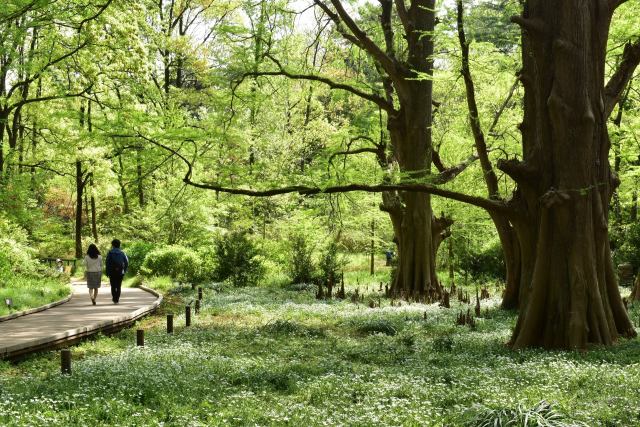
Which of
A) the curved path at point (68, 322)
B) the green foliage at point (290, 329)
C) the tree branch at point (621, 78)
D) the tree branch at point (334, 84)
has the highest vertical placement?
the tree branch at point (334, 84)

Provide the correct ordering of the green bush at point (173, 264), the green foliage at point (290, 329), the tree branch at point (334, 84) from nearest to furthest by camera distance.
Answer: the green foliage at point (290, 329) → the tree branch at point (334, 84) → the green bush at point (173, 264)

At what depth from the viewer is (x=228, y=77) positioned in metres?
18.3

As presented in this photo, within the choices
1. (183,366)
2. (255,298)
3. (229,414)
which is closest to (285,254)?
(255,298)

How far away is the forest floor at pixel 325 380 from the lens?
6992 millimetres

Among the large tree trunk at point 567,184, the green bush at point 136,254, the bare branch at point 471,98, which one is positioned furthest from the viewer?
the green bush at point 136,254

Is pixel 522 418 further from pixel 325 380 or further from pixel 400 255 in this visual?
pixel 400 255

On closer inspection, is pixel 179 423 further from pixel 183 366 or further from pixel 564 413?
pixel 564 413

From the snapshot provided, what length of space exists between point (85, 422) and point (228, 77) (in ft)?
42.6

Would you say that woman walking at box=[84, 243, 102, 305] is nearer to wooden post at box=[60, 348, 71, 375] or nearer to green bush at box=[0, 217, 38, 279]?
green bush at box=[0, 217, 38, 279]

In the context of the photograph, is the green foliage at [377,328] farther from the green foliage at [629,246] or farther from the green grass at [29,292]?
the green foliage at [629,246]

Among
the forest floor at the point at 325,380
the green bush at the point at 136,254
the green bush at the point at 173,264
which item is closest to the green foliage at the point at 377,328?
the forest floor at the point at 325,380

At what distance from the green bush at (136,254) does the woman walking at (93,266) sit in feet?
40.0

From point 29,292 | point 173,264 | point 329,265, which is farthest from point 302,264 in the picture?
point 29,292

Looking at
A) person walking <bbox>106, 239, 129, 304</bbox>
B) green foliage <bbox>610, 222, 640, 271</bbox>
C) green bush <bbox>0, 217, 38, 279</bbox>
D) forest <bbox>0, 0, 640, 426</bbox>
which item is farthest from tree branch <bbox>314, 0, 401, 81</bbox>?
green bush <bbox>0, 217, 38, 279</bbox>
